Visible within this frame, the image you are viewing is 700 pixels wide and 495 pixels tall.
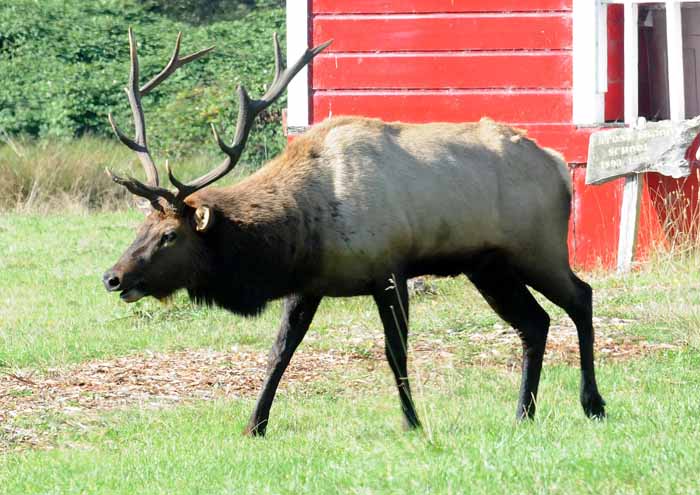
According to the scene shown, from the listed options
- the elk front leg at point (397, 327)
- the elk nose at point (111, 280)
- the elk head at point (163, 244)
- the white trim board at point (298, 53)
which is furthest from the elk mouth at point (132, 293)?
the white trim board at point (298, 53)

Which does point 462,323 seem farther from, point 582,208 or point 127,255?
point 127,255

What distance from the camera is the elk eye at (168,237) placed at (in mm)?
7504

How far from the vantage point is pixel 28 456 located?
24.1 feet

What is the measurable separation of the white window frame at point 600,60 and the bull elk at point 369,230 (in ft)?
15.3

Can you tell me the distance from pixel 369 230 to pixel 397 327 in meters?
0.55

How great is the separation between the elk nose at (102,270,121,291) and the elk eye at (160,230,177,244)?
0.34m

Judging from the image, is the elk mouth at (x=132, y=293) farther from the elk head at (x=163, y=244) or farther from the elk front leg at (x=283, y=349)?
the elk front leg at (x=283, y=349)

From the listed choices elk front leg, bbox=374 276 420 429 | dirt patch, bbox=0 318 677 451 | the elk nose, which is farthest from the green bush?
the elk nose

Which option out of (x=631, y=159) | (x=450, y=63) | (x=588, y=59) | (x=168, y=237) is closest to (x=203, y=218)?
(x=168, y=237)

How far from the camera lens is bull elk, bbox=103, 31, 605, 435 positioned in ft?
24.7

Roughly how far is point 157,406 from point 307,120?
16.8ft

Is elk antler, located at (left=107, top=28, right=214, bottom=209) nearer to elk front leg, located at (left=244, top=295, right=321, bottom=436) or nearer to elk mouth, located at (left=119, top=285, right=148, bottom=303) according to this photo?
elk mouth, located at (left=119, top=285, right=148, bottom=303)

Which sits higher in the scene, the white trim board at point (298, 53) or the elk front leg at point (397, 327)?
the white trim board at point (298, 53)

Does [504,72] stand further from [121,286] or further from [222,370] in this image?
[121,286]
